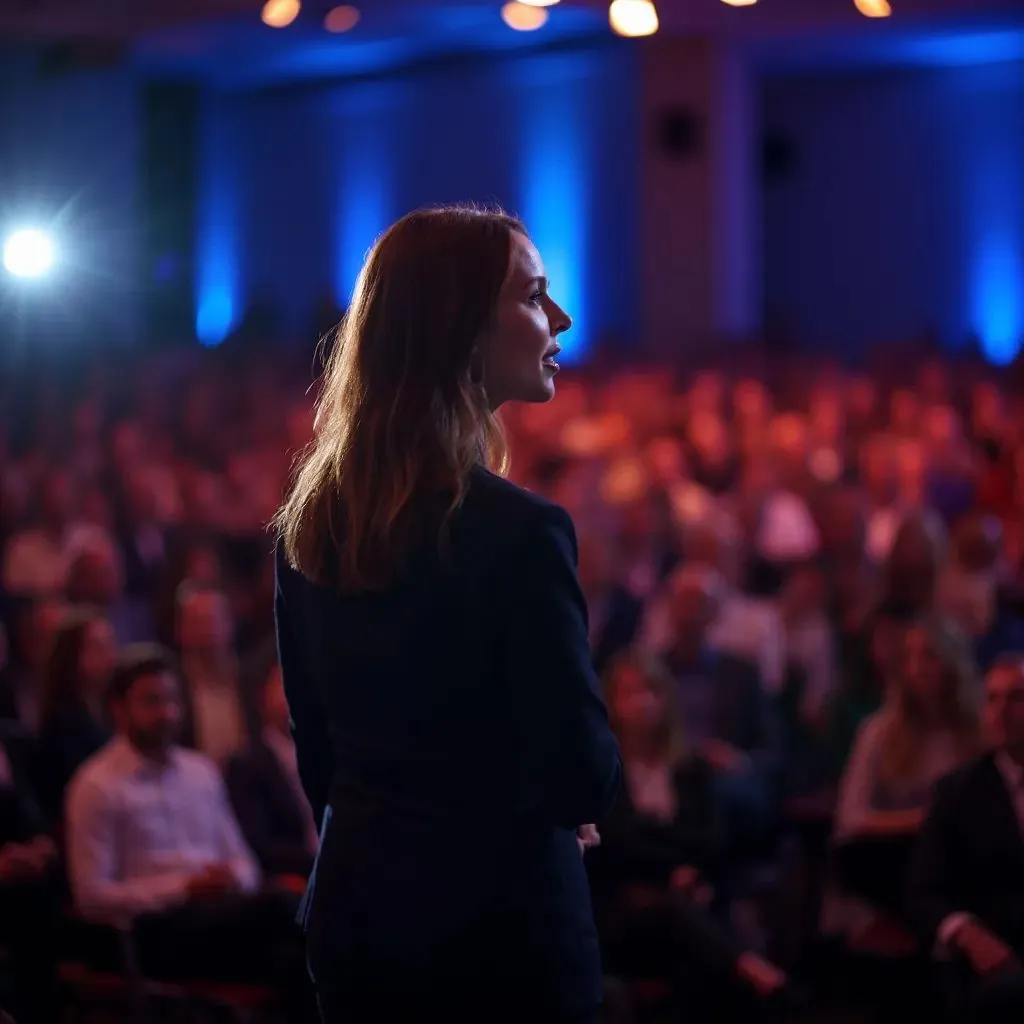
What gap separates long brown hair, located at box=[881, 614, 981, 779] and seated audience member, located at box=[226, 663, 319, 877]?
132 centimetres

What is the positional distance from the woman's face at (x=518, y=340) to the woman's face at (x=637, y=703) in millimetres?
2494

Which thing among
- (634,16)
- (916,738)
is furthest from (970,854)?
(634,16)

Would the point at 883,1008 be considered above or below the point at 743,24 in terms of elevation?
below

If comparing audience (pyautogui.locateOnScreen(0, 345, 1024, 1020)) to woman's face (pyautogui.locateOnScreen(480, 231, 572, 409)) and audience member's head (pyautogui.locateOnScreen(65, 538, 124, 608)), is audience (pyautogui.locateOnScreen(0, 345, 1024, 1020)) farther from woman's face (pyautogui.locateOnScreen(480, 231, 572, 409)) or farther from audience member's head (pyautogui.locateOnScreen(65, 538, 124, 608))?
woman's face (pyautogui.locateOnScreen(480, 231, 572, 409))

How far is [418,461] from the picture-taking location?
1266mm

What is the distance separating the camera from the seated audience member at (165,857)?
3.11 meters

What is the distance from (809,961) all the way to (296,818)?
123 cm

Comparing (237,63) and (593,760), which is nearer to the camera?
(593,760)

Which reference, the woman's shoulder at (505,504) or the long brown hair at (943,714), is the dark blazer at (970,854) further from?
the woman's shoulder at (505,504)

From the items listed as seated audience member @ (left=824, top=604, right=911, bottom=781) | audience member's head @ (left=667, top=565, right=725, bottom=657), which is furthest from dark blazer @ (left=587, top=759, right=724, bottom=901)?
audience member's head @ (left=667, top=565, right=725, bottom=657)

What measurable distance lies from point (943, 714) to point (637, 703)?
2.27 ft

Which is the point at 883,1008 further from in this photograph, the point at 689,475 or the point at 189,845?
the point at 689,475

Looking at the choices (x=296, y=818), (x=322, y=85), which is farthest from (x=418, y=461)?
(x=322, y=85)

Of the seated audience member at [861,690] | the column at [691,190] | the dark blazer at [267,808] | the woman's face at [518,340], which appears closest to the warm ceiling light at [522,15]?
the column at [691,190]
